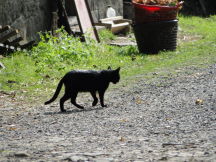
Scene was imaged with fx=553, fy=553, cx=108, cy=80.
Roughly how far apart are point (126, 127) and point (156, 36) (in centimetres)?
766

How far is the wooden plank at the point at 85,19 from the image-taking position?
15.5 meters

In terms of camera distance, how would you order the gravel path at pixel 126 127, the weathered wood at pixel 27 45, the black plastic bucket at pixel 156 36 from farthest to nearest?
the black plastic bucket at pixel 156 36
the weathered wood at pixel 27 45
the gravel path at pixel 126 127

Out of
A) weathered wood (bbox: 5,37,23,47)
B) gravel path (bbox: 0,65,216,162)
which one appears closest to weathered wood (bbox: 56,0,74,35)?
weathered wood (bbox: 5,37,23,47)

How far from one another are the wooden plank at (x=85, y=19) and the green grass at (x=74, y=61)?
1.63 feet

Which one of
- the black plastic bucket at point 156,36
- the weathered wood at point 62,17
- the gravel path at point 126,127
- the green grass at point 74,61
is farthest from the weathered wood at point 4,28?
the gravel path at point 126,127

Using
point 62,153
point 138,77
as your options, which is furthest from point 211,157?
point 138,77

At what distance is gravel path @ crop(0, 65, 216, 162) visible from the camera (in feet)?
18.5

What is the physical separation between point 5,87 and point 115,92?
7.10 ft

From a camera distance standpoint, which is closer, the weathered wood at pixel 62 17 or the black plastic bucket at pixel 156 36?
the black plastic bucket at pixel 156 36

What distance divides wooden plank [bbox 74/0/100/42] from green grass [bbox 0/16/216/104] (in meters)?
0.50

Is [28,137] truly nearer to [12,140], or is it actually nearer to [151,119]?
[12,140]

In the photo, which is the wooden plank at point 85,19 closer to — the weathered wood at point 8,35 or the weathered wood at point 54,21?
the weathered wood at point 54,21

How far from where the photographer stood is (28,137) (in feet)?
22.3

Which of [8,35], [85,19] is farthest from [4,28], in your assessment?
[85,19]
